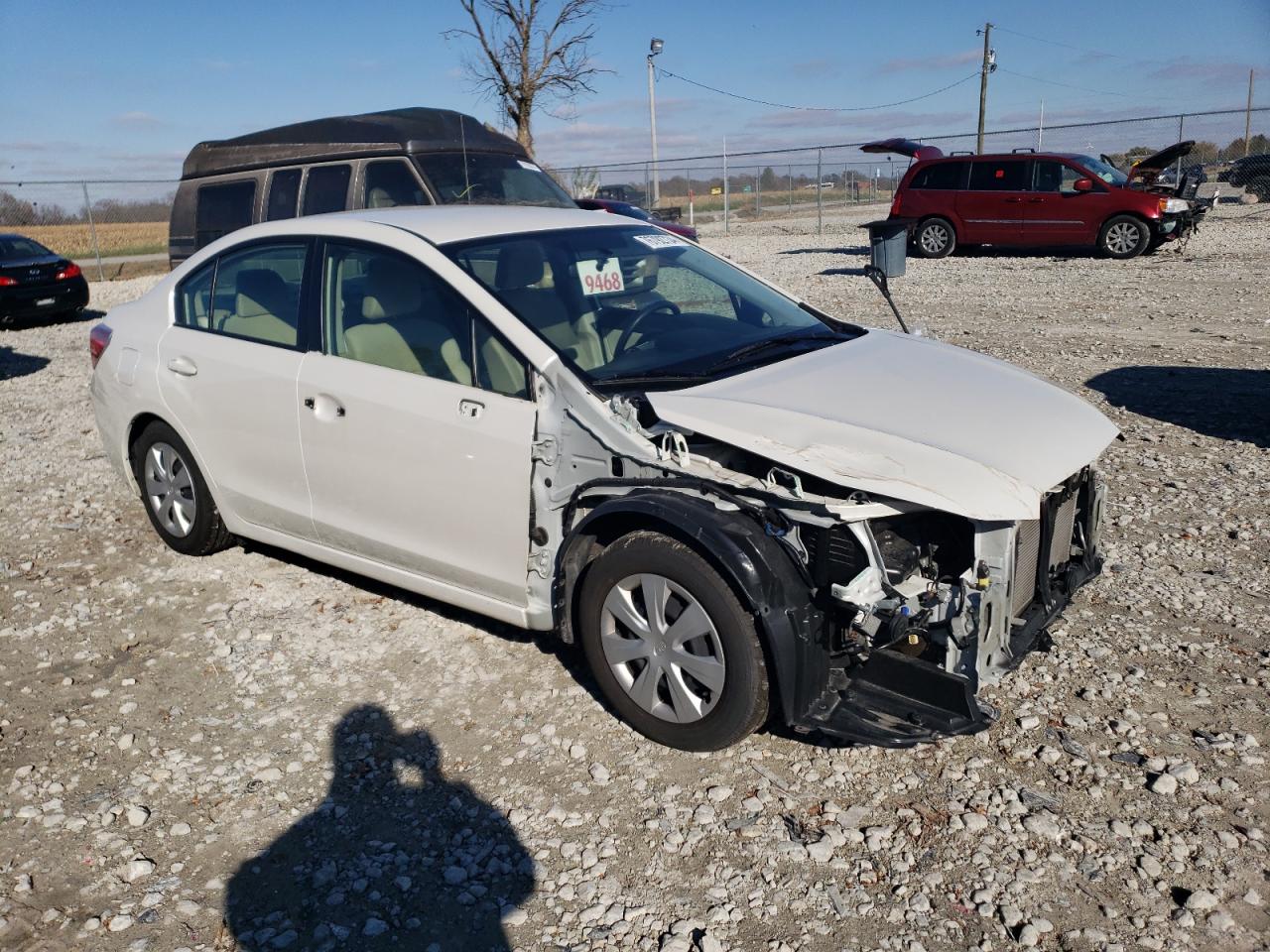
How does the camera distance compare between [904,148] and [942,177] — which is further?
[904,148]

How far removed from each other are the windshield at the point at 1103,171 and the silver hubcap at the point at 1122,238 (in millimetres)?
724

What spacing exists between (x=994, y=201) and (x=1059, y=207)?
43.4 inches

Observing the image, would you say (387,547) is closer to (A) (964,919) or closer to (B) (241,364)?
A: (B) (241,364)

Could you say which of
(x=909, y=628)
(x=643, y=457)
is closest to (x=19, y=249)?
(x=643, y=457)

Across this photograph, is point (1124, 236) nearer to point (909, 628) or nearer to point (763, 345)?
point (763, 345)

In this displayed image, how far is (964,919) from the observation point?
2.86 m

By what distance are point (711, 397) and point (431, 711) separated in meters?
1.61

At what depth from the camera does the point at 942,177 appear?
18875 mm

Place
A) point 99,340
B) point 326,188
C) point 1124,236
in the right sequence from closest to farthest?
point 99,340 < point 326,188 < point 1124,236

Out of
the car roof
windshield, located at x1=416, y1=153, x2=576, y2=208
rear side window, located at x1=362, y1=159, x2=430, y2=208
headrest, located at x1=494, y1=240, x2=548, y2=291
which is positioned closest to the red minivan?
windshield, located at x1=416, y1=153, x2=576, y2=208

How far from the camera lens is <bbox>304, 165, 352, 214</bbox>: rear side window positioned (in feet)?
34.5

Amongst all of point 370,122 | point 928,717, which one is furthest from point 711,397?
point 370,122

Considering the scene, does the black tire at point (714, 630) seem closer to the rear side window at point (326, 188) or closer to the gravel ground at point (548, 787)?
the gravel ground at point (548, 787)

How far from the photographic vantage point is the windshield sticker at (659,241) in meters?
4.84
